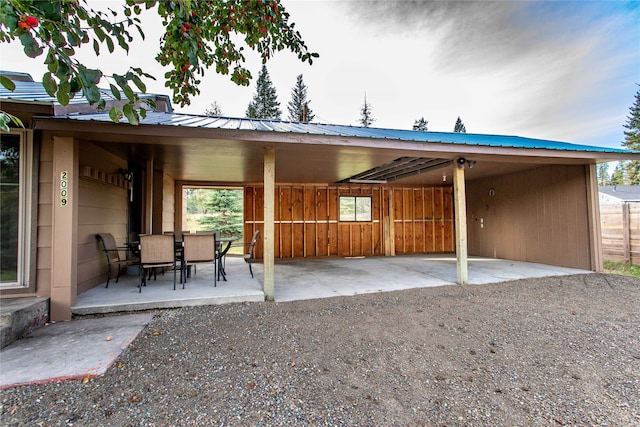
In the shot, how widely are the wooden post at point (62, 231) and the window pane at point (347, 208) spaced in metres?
6.84

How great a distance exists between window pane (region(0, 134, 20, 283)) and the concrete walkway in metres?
0.79

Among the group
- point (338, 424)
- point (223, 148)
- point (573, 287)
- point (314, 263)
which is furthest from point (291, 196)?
point (338, 424)

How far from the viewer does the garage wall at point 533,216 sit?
6.23m

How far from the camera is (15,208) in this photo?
3180 mm

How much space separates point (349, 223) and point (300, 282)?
4.35 meters

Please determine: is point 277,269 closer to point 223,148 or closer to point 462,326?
point 223,148

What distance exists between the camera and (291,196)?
8742mm

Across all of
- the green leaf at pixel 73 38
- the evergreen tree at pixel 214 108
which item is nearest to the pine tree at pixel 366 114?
the evergreen tree at pixel 214 108

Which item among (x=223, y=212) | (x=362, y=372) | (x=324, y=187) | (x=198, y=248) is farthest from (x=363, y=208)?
(x=223, y=212)

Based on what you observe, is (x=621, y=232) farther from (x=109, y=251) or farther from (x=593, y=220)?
(x=109, y=251)

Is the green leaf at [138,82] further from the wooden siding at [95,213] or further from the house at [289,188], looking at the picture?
the wooden siding at [95,213]

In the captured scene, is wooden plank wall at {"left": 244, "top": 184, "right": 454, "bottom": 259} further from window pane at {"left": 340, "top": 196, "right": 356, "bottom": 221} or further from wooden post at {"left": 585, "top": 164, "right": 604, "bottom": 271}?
wooden post at {"left": 585, "top": 164, "right": 604, "bottom": 271}

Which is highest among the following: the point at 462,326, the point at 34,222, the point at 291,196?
the point at 291,196

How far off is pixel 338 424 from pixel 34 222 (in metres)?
3.81
